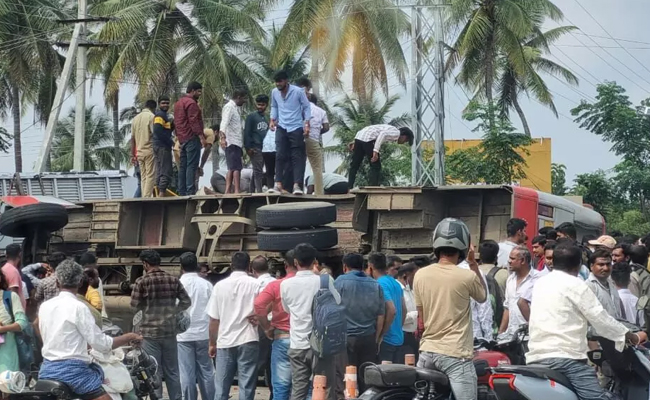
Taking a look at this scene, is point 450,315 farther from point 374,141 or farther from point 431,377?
point 374,141

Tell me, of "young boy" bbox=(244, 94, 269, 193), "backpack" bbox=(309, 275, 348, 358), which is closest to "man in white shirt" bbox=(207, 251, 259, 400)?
"backpack" bbox=(309, 275, 348, 358)

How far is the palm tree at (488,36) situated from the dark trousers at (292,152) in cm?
2480

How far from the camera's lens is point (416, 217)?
49.4 ft

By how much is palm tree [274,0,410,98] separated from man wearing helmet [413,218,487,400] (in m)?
25.9

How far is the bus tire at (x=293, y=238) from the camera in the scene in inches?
565

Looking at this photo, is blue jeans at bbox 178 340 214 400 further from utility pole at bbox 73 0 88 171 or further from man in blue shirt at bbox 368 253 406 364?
utility pole at bbox 73 0 88 171

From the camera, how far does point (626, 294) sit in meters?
10.8

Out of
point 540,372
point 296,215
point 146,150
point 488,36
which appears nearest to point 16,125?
point 488,36

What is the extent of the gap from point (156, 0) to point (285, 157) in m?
25.0

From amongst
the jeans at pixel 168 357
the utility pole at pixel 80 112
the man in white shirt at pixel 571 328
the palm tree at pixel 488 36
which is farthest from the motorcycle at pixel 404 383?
the palm tree at pixel 488 36

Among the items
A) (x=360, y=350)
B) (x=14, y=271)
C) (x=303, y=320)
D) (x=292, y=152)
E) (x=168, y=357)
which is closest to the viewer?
(x=303, y=320)

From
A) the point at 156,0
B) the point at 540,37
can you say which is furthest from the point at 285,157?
the point at 540,37

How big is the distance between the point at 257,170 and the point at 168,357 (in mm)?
6272

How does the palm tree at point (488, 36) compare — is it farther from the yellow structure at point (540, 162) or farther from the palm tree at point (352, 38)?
the palm tree at point (352, 38)
